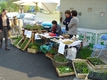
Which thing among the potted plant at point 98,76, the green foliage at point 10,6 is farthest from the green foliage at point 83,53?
the green foliage at point 10,6

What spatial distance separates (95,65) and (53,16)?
9.32 metres

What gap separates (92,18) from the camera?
724 cm

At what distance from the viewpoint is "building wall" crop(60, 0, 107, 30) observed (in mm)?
6996

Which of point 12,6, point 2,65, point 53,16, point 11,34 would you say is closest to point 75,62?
point 2,65

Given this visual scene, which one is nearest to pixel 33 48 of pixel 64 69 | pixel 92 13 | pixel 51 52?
pixel 51 52

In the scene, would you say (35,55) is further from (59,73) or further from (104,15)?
(104,15)

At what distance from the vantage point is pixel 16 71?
4.95m

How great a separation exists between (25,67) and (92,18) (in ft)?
12.0

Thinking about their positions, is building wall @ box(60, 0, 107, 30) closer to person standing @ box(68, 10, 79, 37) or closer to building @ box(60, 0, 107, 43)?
building @ box(60, 0, 107, 43)

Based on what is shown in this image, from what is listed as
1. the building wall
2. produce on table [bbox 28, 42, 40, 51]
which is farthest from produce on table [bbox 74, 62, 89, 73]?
the building wall

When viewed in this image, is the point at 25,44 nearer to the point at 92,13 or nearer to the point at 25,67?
the point at 25,67

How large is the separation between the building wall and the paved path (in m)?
2.46

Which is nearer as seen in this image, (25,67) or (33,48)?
(25,67)

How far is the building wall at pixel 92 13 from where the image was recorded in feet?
23.0
